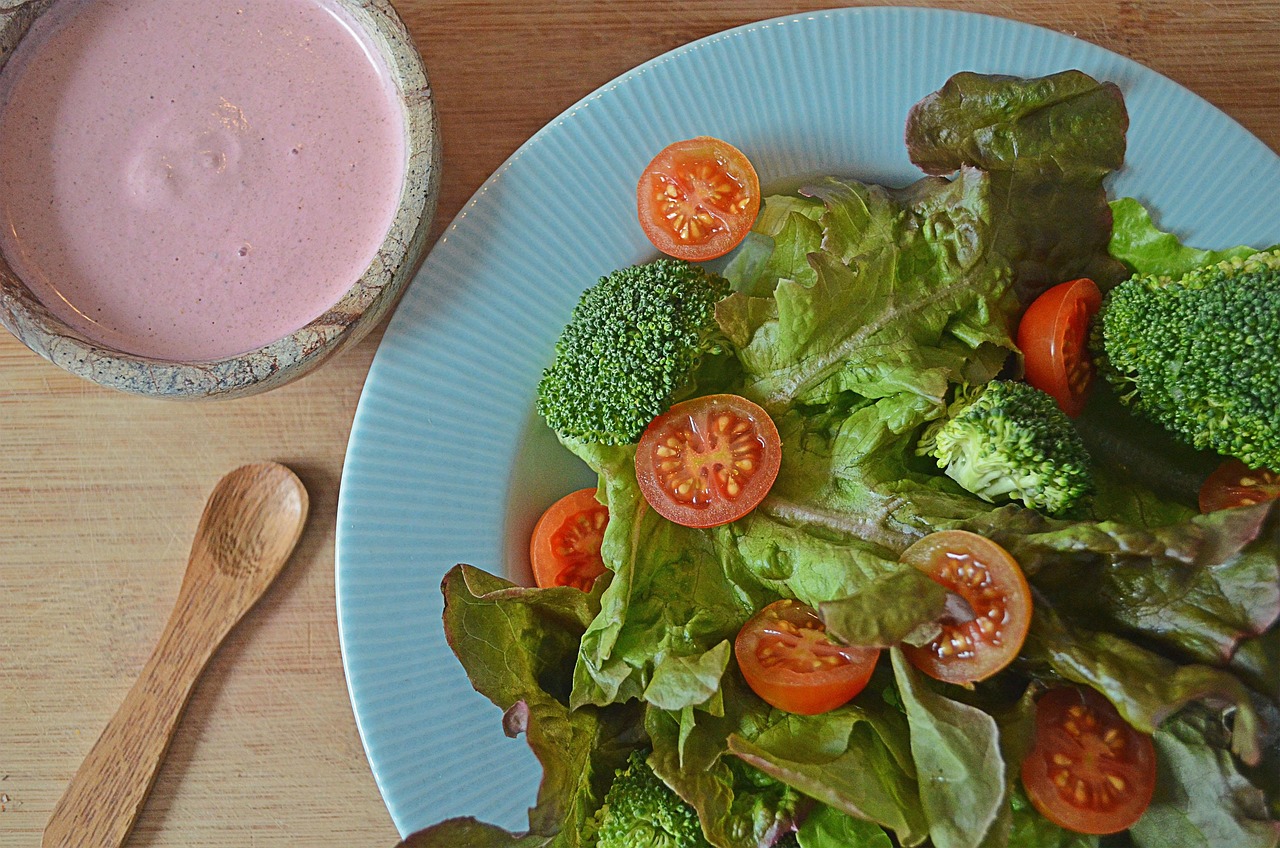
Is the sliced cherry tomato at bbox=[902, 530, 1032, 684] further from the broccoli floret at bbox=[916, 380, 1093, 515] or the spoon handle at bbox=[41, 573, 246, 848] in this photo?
the spoon handle at bbox=[41, 573, 246, 848]

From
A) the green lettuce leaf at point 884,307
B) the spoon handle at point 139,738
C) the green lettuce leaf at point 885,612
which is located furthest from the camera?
the spoon handle at point 139,738

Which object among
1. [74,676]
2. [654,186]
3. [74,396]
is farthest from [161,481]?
[654,186]

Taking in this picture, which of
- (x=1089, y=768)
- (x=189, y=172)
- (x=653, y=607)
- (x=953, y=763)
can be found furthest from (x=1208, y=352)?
(x=189, y=172)

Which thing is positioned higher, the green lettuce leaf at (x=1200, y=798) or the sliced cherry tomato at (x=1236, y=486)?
the sliced cherry tomato at (x=1236, y=486)

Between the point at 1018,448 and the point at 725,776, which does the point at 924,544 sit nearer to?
the point at 1018,448

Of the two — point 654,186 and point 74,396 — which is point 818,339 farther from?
point 74,396

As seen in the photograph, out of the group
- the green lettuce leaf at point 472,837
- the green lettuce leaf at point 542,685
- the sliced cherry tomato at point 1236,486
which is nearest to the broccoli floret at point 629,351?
the green lettuce leaf at point 542,685

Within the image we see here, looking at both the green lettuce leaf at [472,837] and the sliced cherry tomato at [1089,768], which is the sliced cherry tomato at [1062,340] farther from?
the green lettuce leaf at [472,837]
